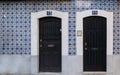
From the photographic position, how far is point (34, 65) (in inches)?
436

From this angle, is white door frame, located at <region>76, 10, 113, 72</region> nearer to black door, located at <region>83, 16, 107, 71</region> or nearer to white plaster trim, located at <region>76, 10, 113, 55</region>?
white plaster trim, located at <region>76, 10, 113, 55</region>

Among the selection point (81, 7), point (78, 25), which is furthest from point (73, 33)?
point (81, 7)

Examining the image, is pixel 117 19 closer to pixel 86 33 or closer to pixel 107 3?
pixel 107 3

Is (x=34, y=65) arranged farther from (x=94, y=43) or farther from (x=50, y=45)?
(x=94, y=43)

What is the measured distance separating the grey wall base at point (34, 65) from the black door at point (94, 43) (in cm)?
36

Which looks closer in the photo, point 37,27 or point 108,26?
point 108,26

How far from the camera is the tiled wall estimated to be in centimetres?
1092

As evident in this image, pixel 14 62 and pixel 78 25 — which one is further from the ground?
pixel 78 25

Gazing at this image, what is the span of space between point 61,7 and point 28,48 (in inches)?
101

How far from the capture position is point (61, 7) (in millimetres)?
11047

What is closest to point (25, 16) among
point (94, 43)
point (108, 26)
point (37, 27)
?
point (37, 27)

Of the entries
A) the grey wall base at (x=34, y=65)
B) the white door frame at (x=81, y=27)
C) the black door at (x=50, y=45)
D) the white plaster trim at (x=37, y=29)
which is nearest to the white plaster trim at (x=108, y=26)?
the white door frame at (x=81, y=27)

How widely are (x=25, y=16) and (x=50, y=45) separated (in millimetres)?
1886

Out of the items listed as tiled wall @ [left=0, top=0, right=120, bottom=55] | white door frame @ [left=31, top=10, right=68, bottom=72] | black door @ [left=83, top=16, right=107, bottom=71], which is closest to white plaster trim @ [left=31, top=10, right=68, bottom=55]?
white door frame @ [left=31, top=10, right=68, bottom=72]
